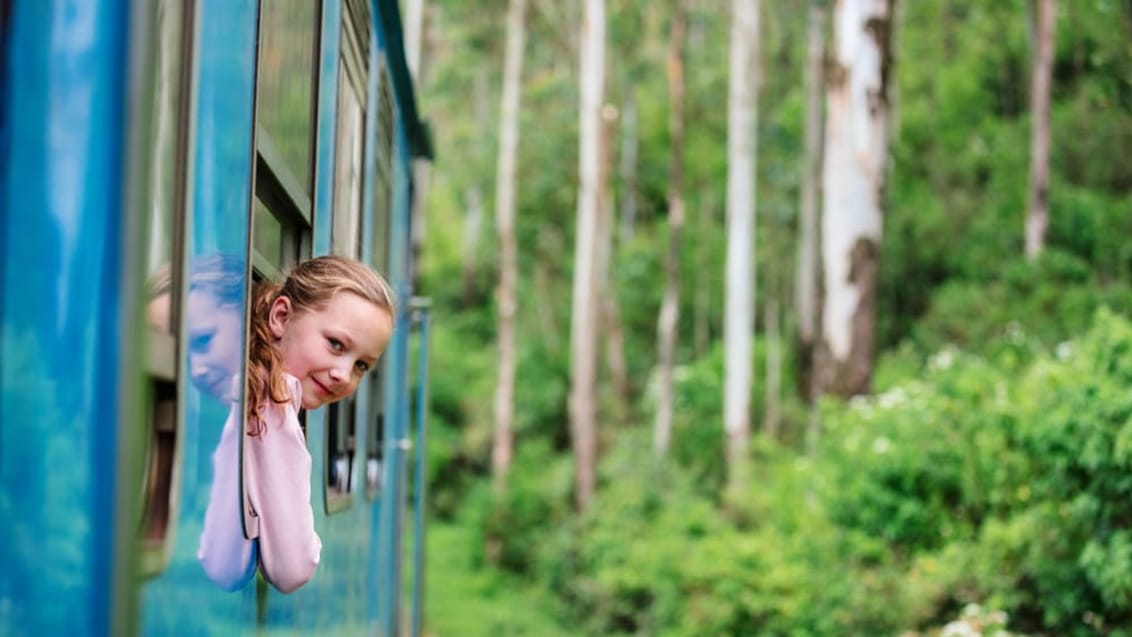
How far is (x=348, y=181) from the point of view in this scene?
3.86 m

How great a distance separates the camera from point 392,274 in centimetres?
614

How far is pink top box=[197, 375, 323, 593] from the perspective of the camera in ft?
6.50

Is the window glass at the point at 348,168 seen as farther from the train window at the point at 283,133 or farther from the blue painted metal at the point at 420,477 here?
the blue painted metal at the point at 420,477

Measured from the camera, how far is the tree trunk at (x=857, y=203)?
42.0 ft

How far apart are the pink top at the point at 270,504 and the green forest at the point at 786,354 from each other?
5.61 m

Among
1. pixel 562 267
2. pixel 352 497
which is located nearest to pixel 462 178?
pixel 562 267

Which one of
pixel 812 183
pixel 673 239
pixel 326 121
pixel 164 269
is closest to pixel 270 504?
pixel 164 269

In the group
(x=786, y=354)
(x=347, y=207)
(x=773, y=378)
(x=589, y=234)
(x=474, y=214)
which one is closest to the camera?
(x=347, y=207)

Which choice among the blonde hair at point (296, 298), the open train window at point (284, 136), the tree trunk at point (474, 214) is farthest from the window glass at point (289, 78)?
the tree trunk at point (474, 214)

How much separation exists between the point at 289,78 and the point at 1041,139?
2303 cm

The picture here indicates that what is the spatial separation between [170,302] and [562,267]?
32.4 metres

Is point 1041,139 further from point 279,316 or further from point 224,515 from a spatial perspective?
point 224,515

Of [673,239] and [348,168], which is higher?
[348,168]

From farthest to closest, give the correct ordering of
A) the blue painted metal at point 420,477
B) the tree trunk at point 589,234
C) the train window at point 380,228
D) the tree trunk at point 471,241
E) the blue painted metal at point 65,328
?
the tree trunk at point 471,241
the tree trunk at point 589,234
the blue painted metal at point 420,477
the train window at point 380,228
the blue painted metal at point 65,328
